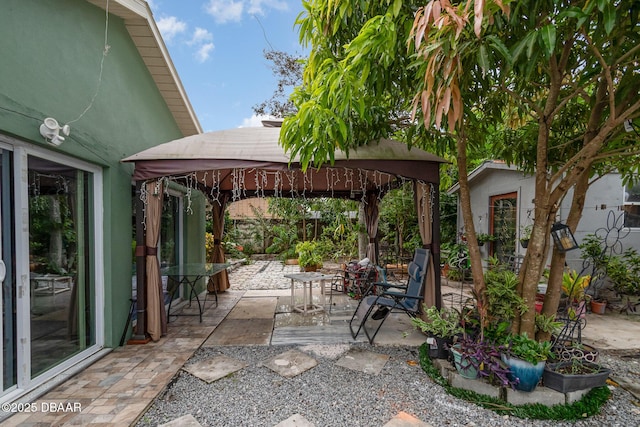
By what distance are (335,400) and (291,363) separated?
2.67 ft

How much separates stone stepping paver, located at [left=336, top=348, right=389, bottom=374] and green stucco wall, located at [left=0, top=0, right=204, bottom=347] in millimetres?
2932

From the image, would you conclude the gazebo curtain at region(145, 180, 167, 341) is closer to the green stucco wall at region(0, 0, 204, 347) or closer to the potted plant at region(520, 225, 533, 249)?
the green stucco wall at region(0, 0, 204, 347)

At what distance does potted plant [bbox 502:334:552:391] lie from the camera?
250 centimetres

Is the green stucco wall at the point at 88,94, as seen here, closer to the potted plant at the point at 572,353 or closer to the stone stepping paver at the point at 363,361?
the stone stepping paver at the point at 363,361

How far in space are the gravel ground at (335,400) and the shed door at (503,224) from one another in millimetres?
3531

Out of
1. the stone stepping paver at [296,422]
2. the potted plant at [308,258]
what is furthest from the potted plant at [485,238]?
the stone stepping paver at [296,422]

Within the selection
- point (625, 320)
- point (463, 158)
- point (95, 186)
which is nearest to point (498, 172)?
point (625, 320)

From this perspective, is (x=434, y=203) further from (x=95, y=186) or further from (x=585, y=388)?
(x=95, y=186)

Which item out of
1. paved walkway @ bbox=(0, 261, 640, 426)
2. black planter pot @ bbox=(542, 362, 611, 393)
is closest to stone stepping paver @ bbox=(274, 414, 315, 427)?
paved walkway @ bbox=(0, 261, 640, 426)

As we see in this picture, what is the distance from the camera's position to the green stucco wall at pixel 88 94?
2572mm

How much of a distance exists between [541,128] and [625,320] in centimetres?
406

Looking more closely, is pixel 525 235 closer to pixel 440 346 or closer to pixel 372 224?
pixel 372 224

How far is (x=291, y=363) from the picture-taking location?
10.8 ft

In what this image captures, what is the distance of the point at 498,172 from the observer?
695cm
